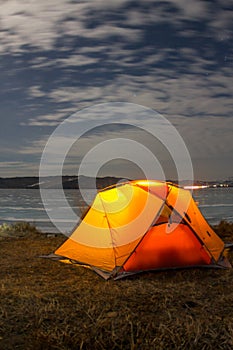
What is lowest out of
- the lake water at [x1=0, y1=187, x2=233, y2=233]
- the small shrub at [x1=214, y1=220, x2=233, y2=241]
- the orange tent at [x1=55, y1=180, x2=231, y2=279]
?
the lake water at [x1=0, y1=187, x2=233, y2=233]

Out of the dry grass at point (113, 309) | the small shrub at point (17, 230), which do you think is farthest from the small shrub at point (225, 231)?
the small shrub at point (17, 230)

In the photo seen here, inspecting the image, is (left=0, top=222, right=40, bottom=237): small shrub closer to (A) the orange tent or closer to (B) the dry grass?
(A) the orange tent

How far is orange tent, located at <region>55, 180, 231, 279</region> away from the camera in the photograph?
8.63 meters

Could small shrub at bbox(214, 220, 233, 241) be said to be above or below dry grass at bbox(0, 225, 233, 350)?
below

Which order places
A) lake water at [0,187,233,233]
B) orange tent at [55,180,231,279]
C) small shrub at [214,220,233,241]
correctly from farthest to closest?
lake water at [0,187,233,233] → small shrub at [214,220,233,241] → orange tent at [55,180,231,279]

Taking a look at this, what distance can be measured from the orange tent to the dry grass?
34 centimetres

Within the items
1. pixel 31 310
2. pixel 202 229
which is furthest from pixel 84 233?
pixel 31 310

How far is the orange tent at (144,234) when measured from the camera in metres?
8.63

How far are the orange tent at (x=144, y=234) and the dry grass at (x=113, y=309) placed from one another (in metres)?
0.34

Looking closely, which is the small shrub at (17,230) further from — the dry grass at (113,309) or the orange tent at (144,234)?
the dry grass at (113,309)

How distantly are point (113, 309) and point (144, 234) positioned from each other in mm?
3045

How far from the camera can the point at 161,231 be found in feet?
29.0

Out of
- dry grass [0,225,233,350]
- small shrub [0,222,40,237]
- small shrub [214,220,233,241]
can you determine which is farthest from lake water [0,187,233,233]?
dry grass [0,225,233,350]

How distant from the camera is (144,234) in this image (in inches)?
341
